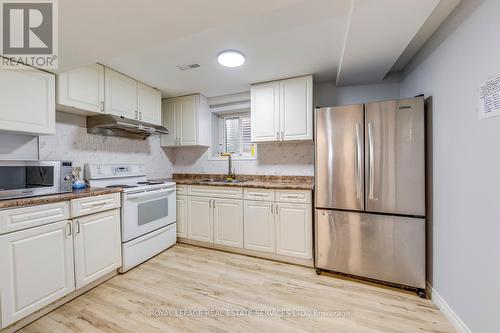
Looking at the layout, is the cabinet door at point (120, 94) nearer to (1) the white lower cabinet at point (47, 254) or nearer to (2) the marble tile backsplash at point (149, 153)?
(2) the marble tile backsplash at point (149, 153)

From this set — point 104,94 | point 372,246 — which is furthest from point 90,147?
point 372,246

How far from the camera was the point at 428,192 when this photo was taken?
1.90 meters

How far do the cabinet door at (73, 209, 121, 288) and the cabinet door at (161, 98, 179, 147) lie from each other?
1532 millimetres

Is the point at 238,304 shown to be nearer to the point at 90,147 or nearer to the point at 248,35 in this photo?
the point at 248,35

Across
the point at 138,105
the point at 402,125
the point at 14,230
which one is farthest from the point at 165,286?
the point at 402,125

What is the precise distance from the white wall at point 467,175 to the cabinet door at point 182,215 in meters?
2.85

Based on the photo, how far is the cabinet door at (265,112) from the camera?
2783mm

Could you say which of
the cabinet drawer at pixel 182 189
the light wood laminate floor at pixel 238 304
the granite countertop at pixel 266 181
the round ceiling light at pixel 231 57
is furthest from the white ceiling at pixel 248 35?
the light wood laminate floor at pixel 238 304

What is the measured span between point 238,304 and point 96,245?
1453mm

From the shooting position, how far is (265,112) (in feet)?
9.32

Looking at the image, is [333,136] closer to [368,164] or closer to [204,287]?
[368,164]

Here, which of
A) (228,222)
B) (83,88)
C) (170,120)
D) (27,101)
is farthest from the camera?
(170,120)

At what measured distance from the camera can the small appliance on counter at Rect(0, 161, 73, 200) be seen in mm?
1725

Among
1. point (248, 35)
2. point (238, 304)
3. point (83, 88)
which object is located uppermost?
point (248, 35)
